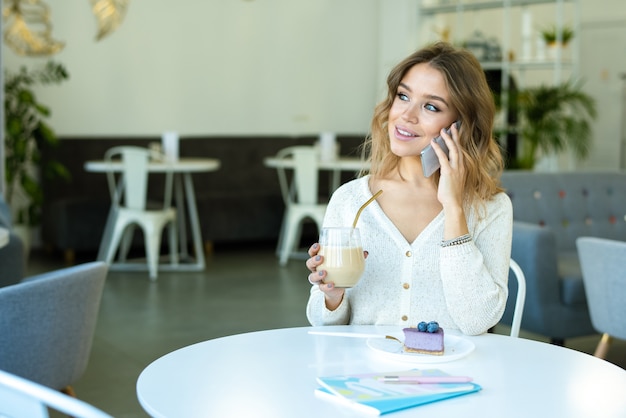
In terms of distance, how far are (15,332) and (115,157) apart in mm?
5646

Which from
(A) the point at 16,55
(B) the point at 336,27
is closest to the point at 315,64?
(B) the point at 336,27

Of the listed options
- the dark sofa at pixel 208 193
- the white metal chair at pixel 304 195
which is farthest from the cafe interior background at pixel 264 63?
the white metal chair at pixel 304 195

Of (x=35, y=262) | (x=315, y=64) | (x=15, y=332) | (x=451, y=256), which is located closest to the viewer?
(x=451, y=256)

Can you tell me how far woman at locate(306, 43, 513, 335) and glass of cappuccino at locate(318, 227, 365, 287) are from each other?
12cm

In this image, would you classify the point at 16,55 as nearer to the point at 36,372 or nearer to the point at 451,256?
the point at 36,372

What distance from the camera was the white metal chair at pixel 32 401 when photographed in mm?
1066

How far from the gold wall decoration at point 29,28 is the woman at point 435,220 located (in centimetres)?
589

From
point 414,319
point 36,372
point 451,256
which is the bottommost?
point 36,372

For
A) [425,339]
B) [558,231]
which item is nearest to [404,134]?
[425,339]

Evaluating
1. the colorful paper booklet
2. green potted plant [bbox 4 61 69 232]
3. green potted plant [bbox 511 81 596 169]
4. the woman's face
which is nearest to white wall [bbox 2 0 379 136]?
green potted plant [bbox 4 61 69 232]

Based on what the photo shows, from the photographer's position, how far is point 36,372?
7.67ft

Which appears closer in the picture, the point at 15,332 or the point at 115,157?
the point at 15,332

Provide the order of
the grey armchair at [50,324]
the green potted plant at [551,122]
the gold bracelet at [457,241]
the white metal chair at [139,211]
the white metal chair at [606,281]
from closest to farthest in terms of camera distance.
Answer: the gold bracelet at [457,241]
the grey armchair at [50,324]
the white metal chair at [606,281]
the white metal chair at [139,211]
the green potted plant at [551,122]

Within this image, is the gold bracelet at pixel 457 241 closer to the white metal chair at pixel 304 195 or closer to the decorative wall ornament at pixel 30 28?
the white metal chair at pixel 304 195
